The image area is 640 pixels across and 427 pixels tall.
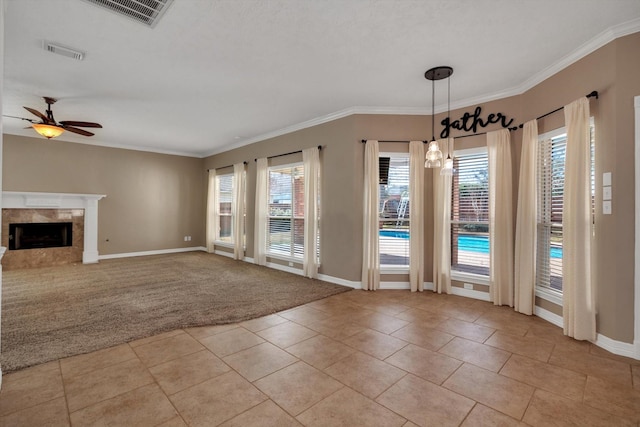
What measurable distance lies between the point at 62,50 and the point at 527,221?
5.59m

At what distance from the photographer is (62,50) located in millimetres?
3086

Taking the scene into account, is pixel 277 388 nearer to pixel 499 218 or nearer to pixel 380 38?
pixel 380 38

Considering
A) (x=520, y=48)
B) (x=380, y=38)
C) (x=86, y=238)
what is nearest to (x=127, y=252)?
(x=86, y=238)

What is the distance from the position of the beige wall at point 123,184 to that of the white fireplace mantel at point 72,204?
246 mm

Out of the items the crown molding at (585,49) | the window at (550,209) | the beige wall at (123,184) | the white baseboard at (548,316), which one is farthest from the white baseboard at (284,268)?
the crown molding at (585,49)

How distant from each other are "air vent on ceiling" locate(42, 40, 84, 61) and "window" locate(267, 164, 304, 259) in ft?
11.8

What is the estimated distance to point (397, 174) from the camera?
16.0 ft

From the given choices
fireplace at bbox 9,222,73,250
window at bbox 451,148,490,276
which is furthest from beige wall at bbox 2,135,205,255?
window at bbox 451,148,490,276

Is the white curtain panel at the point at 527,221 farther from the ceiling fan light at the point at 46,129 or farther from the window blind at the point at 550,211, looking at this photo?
the ceiling fan light at the point at 46,129

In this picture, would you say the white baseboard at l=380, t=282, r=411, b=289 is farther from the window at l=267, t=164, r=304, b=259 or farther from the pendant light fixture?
the pendant light fixture

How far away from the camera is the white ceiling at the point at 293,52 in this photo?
2514mm

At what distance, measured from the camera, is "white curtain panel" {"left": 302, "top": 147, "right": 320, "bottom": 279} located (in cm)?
542

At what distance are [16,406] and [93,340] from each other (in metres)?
0.98

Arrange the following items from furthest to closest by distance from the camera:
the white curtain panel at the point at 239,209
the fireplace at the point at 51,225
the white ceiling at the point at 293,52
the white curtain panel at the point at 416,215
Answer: the white curtain panel at the point at 239,209, the fireplace at the point at 51,225, the white curtain panel at the point at 416,215, the white ceiling at the point at 293,52
